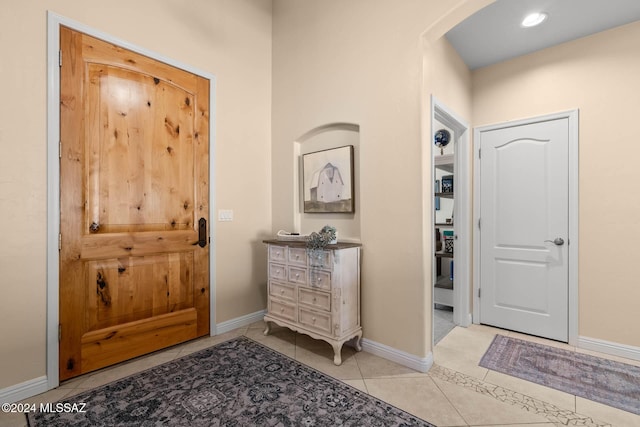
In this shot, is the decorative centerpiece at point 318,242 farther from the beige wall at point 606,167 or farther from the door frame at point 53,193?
the beige wall at point 606,167

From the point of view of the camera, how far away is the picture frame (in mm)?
2742

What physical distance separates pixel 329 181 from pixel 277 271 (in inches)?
39.4

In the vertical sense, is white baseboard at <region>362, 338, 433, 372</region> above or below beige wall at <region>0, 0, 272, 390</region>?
below

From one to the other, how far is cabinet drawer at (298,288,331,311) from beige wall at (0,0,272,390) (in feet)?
2.89

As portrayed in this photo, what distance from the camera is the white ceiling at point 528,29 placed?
2328 mm

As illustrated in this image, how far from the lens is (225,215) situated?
9.77 ft

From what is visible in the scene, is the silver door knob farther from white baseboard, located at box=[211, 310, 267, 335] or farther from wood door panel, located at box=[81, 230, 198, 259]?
wood door panel, located at box=[81, 230, 198, 259]

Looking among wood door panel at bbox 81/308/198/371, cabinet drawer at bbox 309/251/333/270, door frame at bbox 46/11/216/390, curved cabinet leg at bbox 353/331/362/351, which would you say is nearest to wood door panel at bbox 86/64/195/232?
door frame at bbox 46/11/216/390

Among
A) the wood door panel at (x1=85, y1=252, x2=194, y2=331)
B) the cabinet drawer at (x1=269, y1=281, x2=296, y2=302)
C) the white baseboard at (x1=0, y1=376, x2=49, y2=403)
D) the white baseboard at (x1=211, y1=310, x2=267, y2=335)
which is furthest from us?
the white baseboard at (x1=211, y1=310, x2=267, y2=335)

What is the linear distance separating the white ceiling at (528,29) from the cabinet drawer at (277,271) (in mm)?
2676

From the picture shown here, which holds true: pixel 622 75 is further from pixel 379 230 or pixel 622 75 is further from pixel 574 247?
pixel 379 230

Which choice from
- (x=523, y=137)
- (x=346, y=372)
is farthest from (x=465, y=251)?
(x=346, y=372)

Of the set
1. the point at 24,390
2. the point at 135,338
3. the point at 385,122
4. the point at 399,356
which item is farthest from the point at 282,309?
the point at 385,122

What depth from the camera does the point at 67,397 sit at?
6.18 feet
